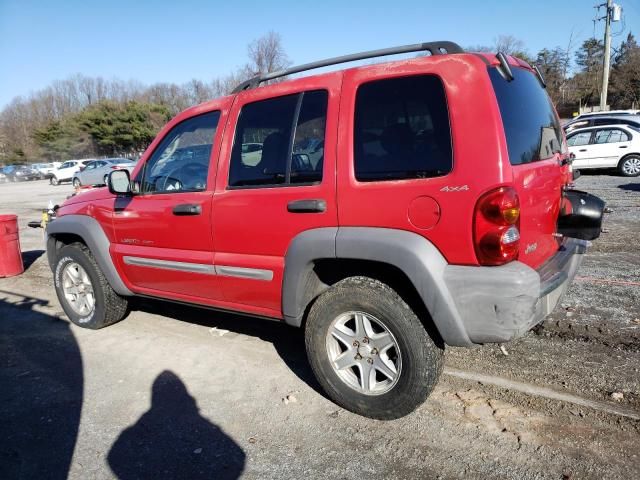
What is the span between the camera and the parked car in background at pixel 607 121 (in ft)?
47.5

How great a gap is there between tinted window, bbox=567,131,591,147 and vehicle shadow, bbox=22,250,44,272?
14.6 metres

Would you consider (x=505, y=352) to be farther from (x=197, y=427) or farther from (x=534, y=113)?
(x=197, y=427)

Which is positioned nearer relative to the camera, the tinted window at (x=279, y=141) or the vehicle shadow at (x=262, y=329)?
the tinted window at (x=279, y=141)

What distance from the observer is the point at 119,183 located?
4.00 metres

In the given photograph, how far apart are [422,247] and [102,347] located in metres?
3.20

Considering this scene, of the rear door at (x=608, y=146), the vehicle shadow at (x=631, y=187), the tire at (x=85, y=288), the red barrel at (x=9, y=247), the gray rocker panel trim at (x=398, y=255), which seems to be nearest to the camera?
the gray rocker panel trim at (x=398, y=255)

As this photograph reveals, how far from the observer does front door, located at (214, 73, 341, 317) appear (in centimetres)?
297

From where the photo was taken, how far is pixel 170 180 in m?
3.89

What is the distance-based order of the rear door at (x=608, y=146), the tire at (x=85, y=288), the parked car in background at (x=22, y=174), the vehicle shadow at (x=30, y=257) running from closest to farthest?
the tire at (x=85, y=288), the vehicle shadow at (x=30, y=257), the rear door at (x=608, y=146), the parked car in background at (x=22, y=174)

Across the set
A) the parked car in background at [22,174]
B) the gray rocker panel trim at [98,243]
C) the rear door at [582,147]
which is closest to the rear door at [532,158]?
the gray rocker panel trim at [98,243]

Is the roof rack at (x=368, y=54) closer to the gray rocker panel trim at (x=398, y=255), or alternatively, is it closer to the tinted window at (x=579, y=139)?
the gray rocker panel trim at (x=398, y=255)

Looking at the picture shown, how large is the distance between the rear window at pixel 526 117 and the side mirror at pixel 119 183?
2938 millimetres

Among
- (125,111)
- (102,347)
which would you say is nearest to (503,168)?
(102,347)

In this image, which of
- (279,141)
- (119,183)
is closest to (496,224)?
(279,141)
